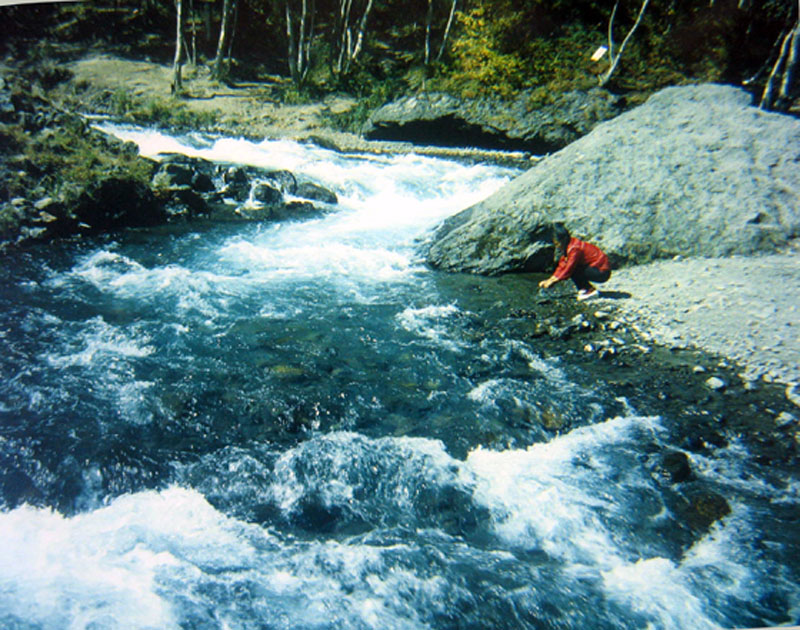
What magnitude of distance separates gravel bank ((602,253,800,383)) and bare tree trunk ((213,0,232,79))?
6.45 m

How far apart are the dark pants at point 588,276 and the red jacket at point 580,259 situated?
5cm

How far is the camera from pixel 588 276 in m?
5.45

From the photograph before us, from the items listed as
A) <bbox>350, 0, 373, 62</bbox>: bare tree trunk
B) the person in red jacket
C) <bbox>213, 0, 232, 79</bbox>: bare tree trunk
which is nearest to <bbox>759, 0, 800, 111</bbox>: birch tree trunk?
the person in red jacket

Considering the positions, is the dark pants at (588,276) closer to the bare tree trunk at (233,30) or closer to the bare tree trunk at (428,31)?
the bare tree trunk at (428,31)

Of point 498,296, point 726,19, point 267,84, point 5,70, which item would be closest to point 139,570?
point 498,296

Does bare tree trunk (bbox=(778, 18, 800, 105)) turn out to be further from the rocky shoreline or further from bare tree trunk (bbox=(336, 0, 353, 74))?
bare tree trunk (bbox=(336, 0, 353, 74))

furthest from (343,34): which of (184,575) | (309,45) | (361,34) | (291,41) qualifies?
(184,575)

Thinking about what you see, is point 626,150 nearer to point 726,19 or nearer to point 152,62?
point 726,19

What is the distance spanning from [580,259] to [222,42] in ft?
22.3

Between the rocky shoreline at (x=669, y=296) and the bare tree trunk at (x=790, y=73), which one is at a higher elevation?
the bare tree trunk at (x=790, y=73)

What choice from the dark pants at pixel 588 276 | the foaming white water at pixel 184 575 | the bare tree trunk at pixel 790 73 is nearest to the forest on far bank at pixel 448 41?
the bare tree trunk at pixel 790 73

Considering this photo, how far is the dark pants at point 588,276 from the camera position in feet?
17.7

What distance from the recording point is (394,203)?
32.3ft

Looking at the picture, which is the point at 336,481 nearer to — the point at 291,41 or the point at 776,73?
the point at 776,73
